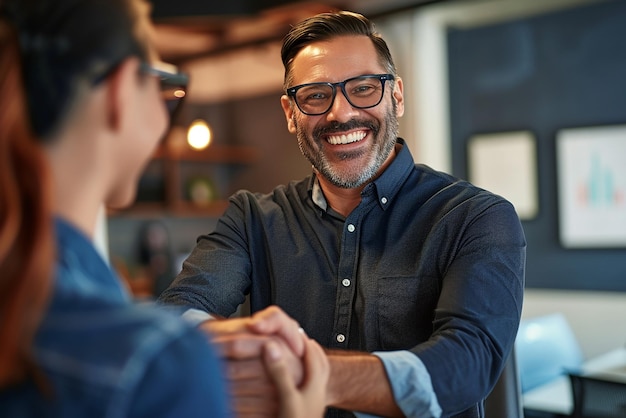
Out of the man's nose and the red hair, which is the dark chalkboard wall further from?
the red hair

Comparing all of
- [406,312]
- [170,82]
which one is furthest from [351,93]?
[170,82]

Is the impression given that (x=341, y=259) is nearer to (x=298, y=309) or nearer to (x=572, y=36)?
(x=298, y=309)

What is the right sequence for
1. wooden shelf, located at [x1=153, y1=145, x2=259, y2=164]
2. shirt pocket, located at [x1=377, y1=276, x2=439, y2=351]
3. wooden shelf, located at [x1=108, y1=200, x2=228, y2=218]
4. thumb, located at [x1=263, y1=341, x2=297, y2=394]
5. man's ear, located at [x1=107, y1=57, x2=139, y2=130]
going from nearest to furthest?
man's ear, located at [x1=107, y1=57, x2=139, y2=130]
thumb, located at [x1=263, y1=341, x2=297, y2=394]
shirt pocket, located at [x1=377, y1=276, x2=439, y2=351]
wooden shelf, located at [x1=108, y1=200, x2=228, y2=218]
wooden shelf, located at [x1=153, y1=145, x2=259, y2=164]

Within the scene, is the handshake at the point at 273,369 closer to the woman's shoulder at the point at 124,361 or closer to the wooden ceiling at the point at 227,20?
the woman's shoulder at the point at 124,361

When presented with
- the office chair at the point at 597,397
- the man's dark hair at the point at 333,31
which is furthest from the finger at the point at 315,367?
the office chair at the point at 597,397

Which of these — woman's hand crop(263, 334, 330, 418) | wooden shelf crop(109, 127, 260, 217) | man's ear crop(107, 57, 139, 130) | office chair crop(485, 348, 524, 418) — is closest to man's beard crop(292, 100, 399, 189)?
office chair crop(485, 348, 524, 418)

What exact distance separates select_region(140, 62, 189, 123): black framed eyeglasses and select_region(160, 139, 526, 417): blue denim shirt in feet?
1.92

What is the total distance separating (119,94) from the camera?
A: 792mm

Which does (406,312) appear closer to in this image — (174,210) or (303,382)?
(303,382)

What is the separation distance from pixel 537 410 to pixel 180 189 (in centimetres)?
477

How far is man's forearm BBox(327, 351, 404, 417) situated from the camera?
3.97 ft

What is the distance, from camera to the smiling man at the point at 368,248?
140 centimetres

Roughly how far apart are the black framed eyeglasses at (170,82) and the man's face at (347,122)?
2.64 feet

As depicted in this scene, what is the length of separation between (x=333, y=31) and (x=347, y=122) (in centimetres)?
25
